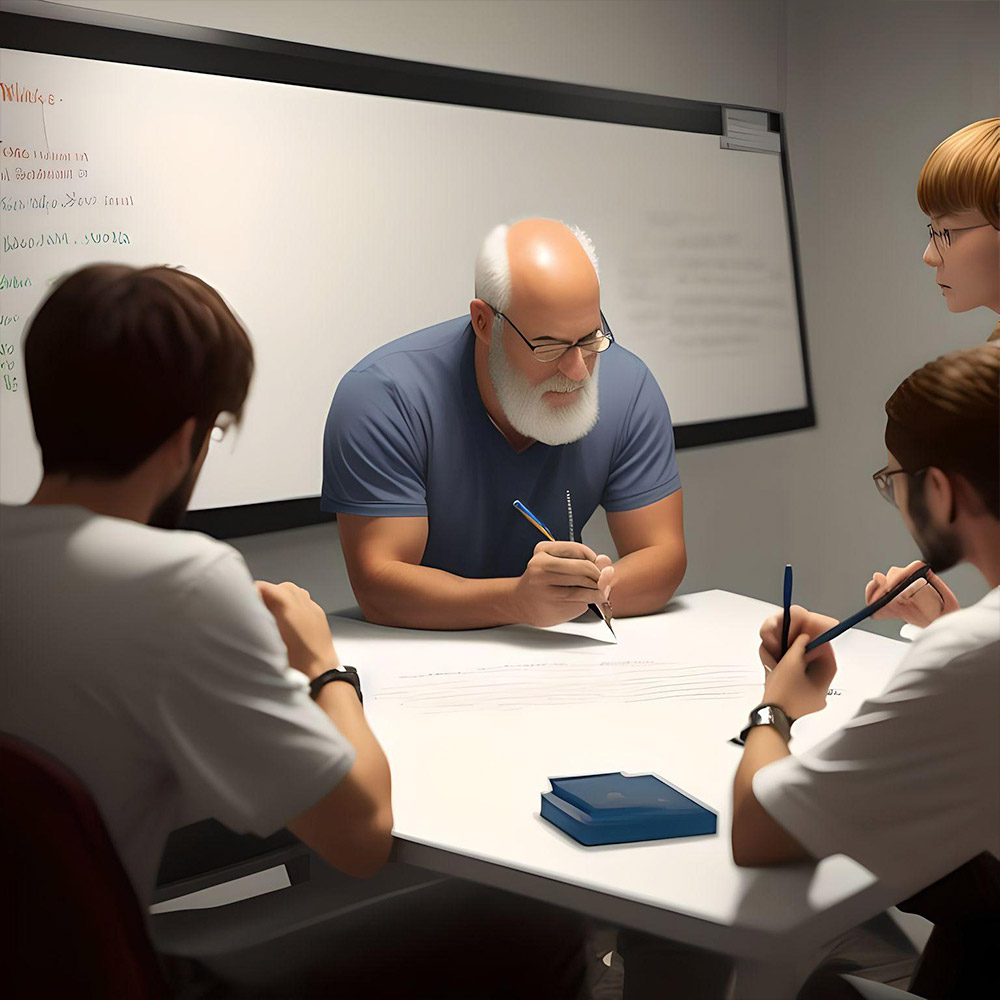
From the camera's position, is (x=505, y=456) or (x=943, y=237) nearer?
(x=943, y=237)

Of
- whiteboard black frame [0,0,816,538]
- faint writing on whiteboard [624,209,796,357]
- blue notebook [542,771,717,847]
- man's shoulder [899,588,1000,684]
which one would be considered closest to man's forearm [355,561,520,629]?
whiteboard black frame [0,0,816,538]

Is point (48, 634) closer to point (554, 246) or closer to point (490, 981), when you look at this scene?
point (490, 981)

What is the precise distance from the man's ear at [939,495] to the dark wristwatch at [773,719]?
0.18 m

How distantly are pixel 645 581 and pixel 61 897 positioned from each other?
0.96 meters

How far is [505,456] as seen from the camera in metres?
1.60

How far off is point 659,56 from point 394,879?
2.08 m

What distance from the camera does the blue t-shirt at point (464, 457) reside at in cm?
148

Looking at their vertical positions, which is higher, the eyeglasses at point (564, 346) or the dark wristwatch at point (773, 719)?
the eyeglasses at point (564, 346)

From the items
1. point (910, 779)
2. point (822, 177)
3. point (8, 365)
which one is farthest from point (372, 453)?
point (822, 177)

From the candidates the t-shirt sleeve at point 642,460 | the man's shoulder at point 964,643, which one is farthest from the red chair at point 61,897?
the t-shirt sleeve at point 642,460

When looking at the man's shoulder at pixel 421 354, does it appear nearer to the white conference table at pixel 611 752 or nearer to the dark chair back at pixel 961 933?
the white conference table at pixel 611 752

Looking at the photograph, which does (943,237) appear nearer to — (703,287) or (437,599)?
(437,599)

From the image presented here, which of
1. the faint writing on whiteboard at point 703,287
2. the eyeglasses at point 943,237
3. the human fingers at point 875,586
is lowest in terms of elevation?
the human fingers at point 875,586

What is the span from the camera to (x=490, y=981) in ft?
3.00
